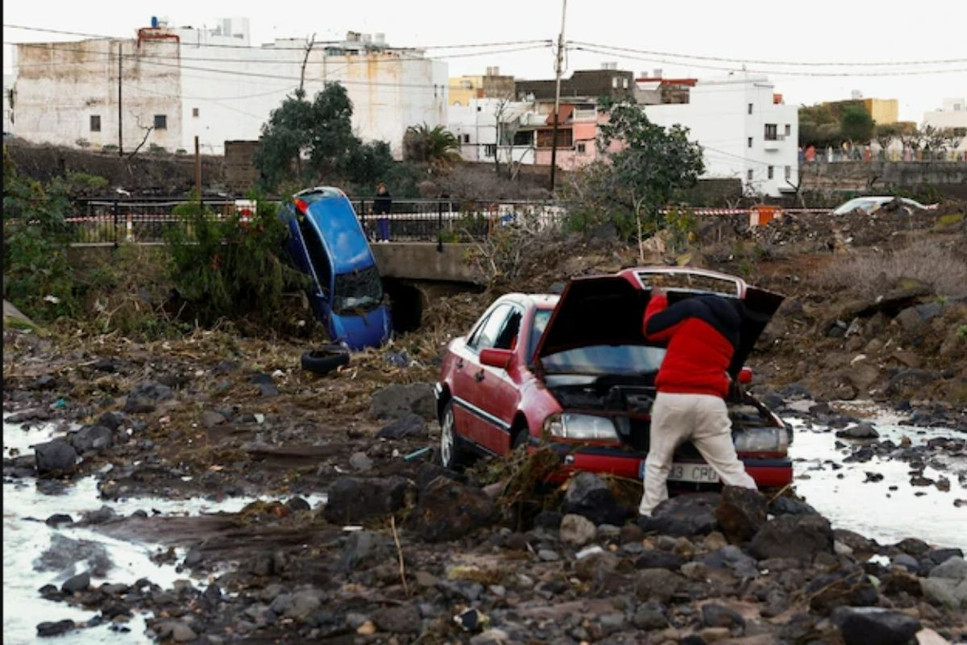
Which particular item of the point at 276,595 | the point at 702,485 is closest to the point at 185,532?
the point at 276,595

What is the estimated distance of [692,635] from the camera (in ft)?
24.7

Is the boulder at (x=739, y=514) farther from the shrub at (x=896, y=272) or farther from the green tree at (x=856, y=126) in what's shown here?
the green tree at (x=856, y=126)

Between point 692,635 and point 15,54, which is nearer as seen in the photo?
point 692,635

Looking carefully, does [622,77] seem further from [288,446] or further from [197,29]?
[288,446]

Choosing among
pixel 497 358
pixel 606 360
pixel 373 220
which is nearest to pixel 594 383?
pixel 606 360

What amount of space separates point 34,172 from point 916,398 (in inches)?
1894

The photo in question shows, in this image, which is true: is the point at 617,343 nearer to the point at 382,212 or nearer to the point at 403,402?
the point at 403,402

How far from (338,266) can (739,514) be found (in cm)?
2198

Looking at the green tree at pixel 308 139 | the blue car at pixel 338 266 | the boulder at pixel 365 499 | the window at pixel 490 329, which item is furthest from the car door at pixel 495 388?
the green tree at pixel 308 139

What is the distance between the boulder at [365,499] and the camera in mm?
10656

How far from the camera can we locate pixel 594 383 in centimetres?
1166

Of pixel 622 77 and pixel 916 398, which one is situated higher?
pixel 622 77

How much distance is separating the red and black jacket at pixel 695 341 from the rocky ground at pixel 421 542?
76 cm

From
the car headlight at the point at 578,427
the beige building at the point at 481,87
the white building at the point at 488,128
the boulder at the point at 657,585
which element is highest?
the beige building at the point at 481,87
